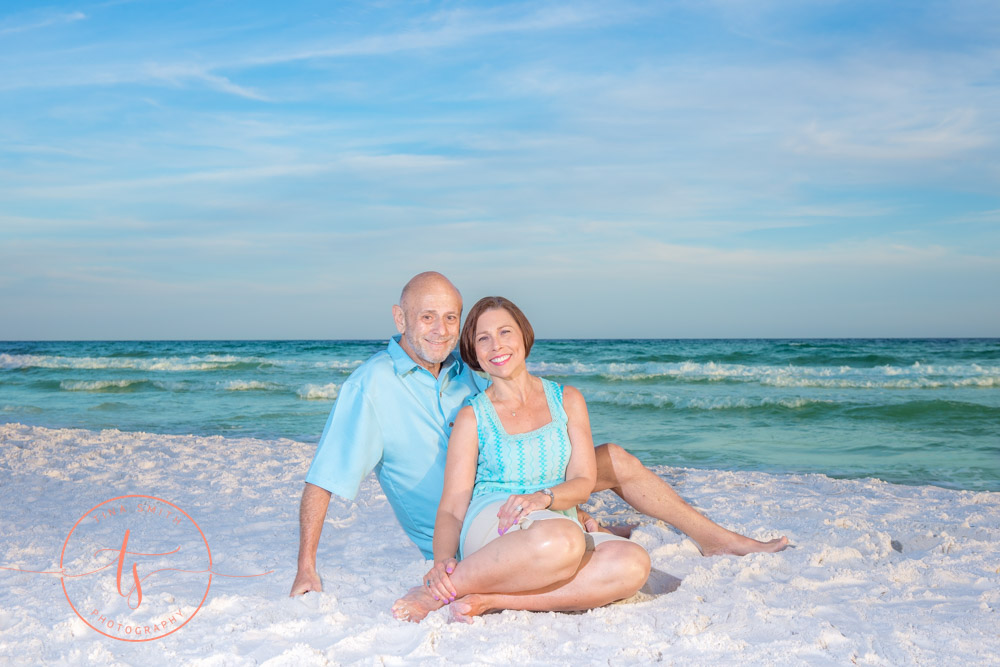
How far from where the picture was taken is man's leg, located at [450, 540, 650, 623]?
10.0 feet

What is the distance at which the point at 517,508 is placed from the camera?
2857mm

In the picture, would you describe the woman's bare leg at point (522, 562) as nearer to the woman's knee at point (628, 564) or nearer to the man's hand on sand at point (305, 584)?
the woman's knee at point (628, 564)

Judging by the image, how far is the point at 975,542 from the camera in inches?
163

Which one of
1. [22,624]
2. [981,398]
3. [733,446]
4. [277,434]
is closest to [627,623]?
[22,624]

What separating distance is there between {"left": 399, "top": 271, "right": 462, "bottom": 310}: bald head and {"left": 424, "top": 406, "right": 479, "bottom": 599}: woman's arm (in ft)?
1.72

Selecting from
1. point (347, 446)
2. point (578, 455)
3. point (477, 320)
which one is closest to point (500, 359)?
point (477, 320)

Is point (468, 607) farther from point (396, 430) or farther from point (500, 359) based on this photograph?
point (500, 359)

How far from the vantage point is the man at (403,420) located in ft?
10.7

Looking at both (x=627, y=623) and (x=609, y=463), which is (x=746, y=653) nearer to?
(x=627, y=623)

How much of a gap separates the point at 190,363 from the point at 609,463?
2620 cm

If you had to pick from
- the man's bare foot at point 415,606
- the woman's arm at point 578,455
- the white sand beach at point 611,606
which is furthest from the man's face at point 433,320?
the white sand beach at point 611,606

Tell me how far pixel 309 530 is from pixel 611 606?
50.6 inches

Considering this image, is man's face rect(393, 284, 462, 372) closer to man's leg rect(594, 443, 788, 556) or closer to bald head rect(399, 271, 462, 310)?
bald head rect(399, 271, 462, 310)

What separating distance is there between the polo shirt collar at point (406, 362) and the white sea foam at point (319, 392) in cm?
1271
